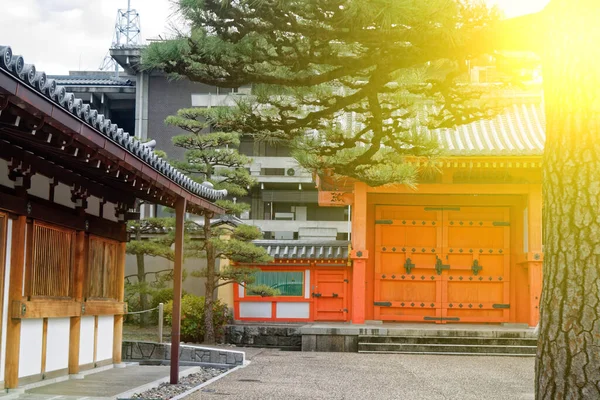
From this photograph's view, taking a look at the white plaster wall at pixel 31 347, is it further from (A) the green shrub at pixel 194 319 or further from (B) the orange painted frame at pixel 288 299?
(B) the orange painted frame at pixel 288 299

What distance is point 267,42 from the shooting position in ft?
24.0

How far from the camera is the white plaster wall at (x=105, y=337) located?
38.6 ft

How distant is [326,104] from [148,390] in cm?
416

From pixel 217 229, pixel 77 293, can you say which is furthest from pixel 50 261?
pixel 217 229

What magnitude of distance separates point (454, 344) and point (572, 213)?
11995 mm

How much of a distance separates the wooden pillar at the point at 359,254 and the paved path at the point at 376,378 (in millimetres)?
2434

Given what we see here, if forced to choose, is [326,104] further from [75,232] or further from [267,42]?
[75,232]

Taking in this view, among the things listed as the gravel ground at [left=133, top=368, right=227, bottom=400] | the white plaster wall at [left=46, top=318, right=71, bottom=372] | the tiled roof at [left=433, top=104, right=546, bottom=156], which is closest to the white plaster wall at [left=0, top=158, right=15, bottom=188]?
the white plaster wall at [left=46, top=318, right=71, bottom=372]

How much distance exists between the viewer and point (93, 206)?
11398 millimetres

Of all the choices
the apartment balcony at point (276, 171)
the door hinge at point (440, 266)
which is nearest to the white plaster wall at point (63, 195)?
the door hinge at point (440, 266)

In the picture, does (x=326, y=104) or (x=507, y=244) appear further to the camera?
(x=507, y=244)

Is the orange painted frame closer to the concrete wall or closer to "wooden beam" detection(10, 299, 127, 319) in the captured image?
"wooden beam" detection(10, 299, 127, 319)

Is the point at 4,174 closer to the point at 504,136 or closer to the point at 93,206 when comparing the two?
the point at 93,206

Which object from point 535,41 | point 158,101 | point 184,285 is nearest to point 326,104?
point 535,41
